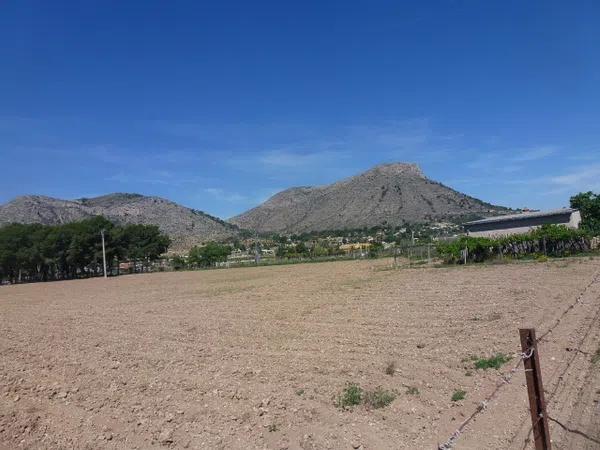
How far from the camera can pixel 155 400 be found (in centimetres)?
799

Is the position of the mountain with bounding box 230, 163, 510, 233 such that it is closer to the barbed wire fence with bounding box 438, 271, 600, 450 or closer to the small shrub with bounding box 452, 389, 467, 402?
the barbed wire fence with bounding box 438, 271, 600, 450

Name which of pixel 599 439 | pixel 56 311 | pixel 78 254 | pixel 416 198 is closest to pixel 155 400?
pixel 599 439

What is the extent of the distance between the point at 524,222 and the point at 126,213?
14312cm

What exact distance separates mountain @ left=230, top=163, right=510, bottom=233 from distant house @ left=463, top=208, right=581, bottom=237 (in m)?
89.1

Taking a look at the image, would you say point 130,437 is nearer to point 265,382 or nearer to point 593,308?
point 265,382

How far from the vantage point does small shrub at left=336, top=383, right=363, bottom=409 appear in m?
7.50

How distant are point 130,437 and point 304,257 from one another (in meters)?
82.4

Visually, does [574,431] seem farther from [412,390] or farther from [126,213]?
[126,213]

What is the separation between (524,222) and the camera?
4819 centimetres

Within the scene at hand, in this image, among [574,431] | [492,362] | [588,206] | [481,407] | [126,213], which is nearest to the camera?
[574,431]

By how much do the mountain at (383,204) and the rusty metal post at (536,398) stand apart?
137 metres

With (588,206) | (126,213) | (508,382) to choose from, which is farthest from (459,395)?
(126,213)

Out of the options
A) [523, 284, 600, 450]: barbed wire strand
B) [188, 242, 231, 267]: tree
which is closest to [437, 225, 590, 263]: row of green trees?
[523, 284, 600, 450]: barbed wire strand

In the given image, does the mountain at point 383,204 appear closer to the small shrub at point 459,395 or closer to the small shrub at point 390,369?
the small shrub at point 390,369
